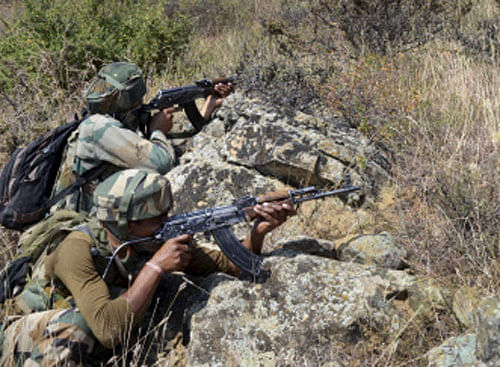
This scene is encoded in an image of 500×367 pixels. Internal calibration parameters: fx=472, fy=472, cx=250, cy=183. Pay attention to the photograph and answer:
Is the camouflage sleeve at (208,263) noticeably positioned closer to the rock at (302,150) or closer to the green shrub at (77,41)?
the rock at (302,150)

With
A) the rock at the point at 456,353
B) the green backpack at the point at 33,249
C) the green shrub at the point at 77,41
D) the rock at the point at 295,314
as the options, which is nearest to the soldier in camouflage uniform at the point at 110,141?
the green backpack at the point at 33,249

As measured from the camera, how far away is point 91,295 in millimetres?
2568

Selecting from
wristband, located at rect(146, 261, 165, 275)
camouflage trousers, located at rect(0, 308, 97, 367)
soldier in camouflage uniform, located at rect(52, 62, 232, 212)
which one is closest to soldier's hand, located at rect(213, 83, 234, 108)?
soldier in camouflage uniform, located at rect(52, 62, 232, 212)

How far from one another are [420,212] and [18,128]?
4.81 meters

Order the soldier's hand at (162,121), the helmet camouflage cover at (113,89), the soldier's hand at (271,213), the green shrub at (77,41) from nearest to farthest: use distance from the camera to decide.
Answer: the soldier's hand at (271,213) → the helmet camouflage cover at (113,89) → the soldier's hand at (162,121) → the green shrub at (77,41)

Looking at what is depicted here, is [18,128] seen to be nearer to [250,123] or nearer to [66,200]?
[66,200]

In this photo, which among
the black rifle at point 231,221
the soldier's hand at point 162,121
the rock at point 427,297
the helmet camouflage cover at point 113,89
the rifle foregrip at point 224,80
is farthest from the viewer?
the rifle foregrip at point 224,80

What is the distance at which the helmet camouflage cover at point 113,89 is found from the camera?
13.4ft

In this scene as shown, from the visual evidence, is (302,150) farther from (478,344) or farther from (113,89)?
(478,344)

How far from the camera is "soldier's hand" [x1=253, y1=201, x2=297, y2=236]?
2947 millimetres

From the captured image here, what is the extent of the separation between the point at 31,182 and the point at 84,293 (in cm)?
157

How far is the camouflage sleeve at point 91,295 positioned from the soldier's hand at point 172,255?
0.95 feet

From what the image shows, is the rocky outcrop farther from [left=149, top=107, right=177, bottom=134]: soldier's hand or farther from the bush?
the bush

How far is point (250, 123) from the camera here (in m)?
4.49
